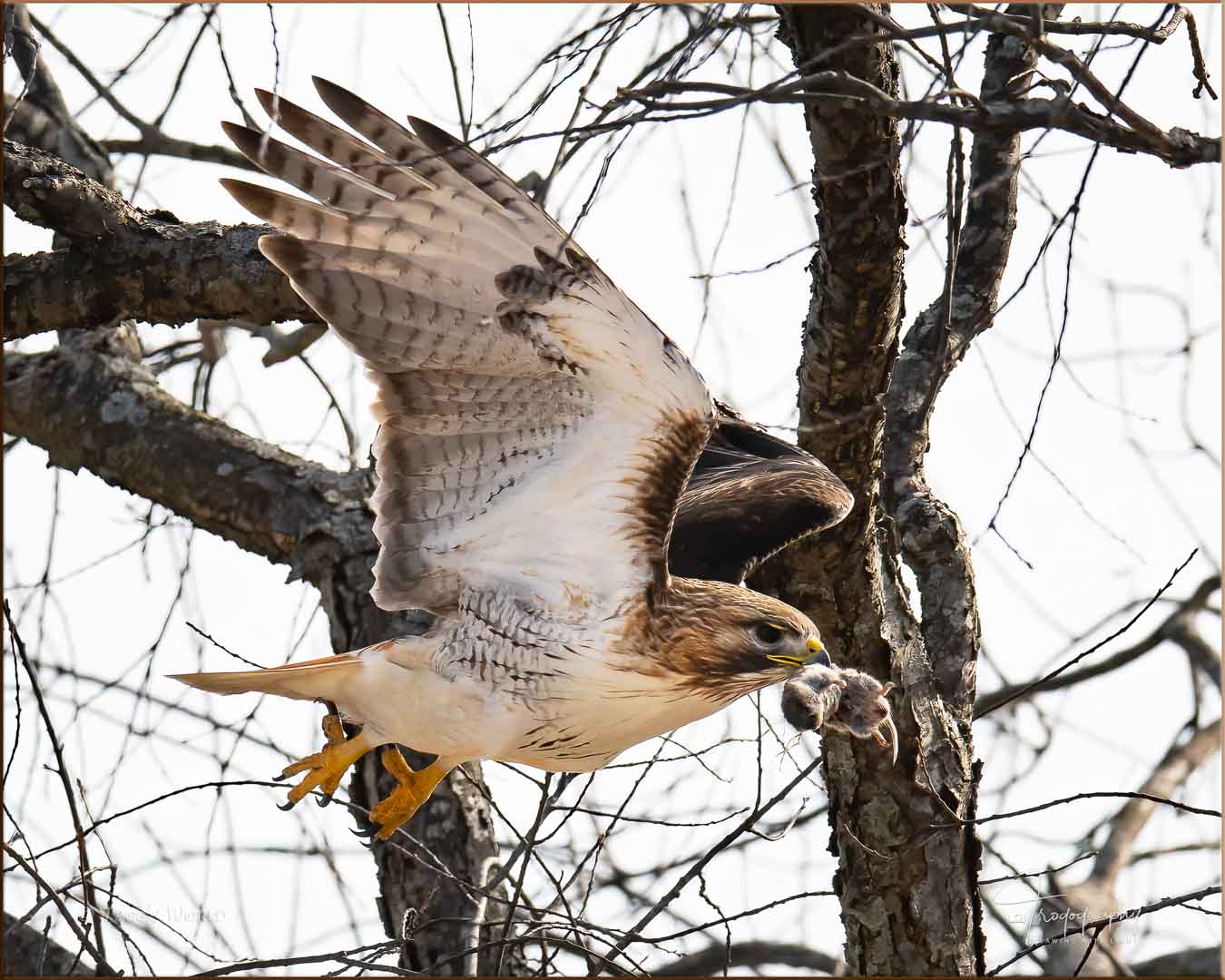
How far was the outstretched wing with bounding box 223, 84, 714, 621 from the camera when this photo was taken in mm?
2527

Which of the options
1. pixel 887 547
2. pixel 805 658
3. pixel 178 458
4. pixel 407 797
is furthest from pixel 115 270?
pixel 887 547

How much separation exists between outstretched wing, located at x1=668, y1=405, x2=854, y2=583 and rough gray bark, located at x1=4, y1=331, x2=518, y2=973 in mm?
1028

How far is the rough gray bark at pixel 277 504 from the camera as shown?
4.07m

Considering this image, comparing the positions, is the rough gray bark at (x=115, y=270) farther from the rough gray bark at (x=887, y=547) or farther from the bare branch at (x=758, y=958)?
the bare branch at (x=758, y=958)

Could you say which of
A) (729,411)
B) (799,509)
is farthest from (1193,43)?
(729,411)

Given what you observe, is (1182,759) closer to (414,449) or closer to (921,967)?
(921,967)

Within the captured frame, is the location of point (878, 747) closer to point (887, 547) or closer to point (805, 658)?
point (887, 547)

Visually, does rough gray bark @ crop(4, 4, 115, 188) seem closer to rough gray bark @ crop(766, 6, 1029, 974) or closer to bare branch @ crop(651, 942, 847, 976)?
rough gray bark @ crop(766, 6, 1029, 974)

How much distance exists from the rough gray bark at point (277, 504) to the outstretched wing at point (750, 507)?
3.37ft

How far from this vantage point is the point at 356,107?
244cm

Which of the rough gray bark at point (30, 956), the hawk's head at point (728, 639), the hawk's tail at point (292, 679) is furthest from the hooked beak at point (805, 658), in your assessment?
the rough gray bark at point (30, 956)

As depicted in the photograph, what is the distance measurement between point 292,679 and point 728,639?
85cm

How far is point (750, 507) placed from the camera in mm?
3301

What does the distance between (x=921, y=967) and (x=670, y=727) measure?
125 centimetres
